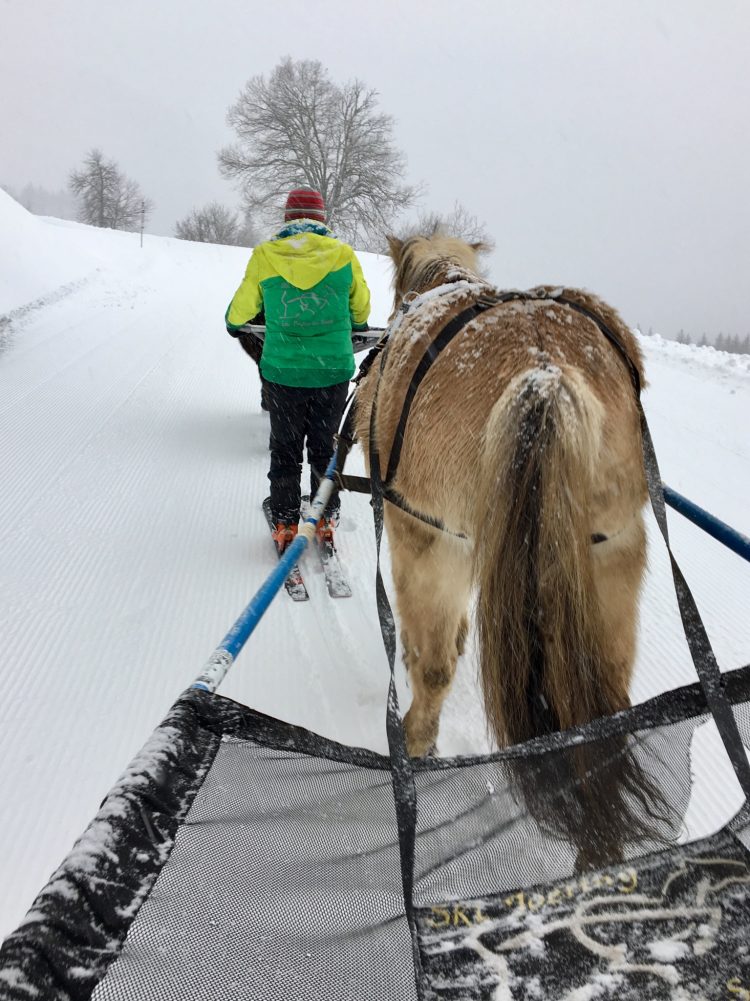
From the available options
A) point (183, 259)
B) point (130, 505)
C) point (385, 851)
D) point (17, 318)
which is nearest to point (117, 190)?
point (183, 259)

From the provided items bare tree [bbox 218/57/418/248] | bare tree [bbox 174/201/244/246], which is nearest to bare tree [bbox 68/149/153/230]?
bare tree [bbox 174/201/244/246]

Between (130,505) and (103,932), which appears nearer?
(103,932)

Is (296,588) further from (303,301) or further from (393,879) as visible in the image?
(393,879)

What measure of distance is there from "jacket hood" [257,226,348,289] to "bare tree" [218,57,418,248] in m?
27.7

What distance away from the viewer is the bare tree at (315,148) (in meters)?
28.6

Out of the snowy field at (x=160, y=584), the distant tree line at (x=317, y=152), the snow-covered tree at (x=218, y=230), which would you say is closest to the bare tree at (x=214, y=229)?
the snow-covered tree at (x=218, y=230)

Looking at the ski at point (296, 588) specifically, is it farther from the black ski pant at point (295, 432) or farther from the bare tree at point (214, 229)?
the bare tree at point (214, 229)

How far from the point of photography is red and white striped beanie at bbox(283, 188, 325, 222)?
3.66 metres

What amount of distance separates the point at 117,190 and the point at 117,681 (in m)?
66.3

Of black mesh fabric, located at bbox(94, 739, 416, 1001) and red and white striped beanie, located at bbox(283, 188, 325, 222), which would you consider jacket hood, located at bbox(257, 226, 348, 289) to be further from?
black mesh fabric, located at bbox(94, 739, 416, 1001)

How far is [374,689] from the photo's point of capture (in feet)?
9.38

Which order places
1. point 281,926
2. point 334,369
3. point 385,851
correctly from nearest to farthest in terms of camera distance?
point 281,926
point 385,851
point 334,369

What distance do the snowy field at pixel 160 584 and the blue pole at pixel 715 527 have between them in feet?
3.47

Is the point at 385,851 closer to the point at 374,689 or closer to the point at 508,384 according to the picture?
the point at 508,384
